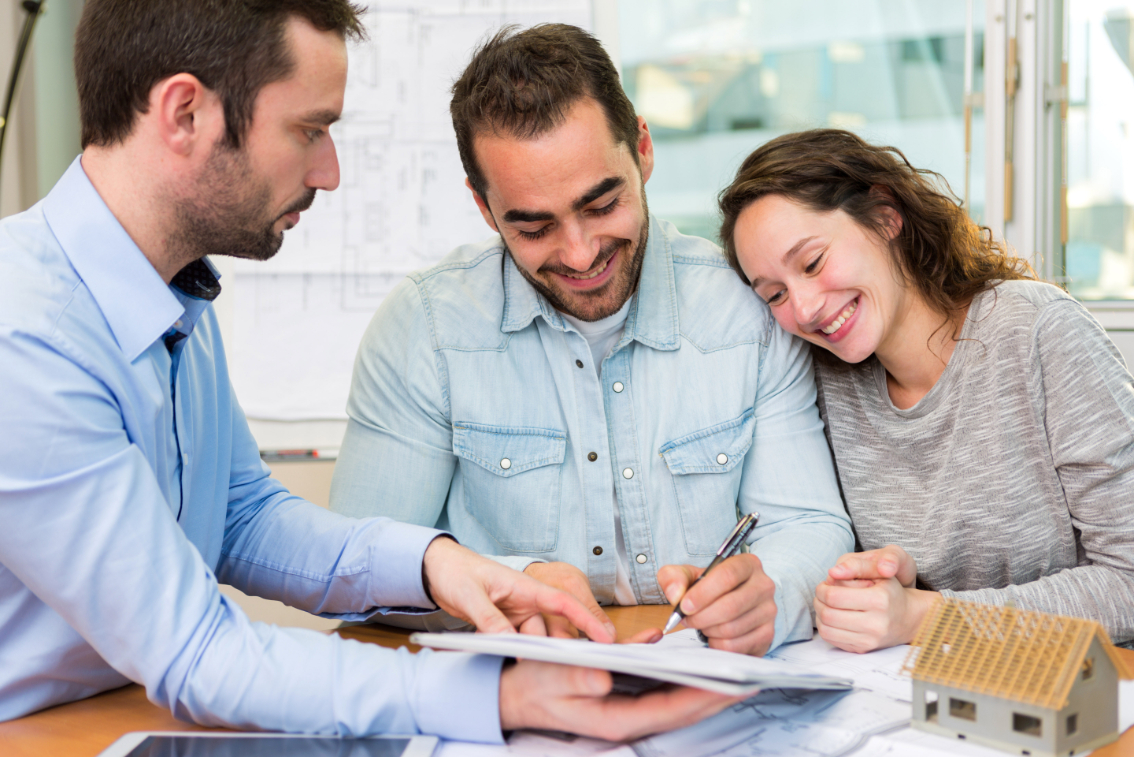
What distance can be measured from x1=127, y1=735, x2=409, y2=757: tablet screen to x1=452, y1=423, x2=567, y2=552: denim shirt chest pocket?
23.8 inches

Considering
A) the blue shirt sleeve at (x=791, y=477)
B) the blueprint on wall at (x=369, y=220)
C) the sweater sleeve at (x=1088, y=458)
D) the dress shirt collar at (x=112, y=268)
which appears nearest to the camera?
the dress shirt collar at (x=112, y=268)

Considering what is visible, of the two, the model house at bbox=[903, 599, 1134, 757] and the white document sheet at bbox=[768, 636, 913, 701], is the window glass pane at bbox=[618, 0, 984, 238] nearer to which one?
the white document sheet at bbox=[768, 636, 913, 701]

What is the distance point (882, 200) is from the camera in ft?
4.46

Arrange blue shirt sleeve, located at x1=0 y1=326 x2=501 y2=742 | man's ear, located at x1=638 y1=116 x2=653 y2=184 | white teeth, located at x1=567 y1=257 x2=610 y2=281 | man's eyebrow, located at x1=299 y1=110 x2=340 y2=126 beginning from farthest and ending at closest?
man's ear, located at x1=638 y1=116 x2=653 y2=184, white teeth, located at x1=567 y1=257 x2=610 y2=281, man's eyebrow, located at x1=299 y1=110 x2=340 y2=126, blue shirt sleeve, located at x1=0 y1=326 x2=501 y2=742

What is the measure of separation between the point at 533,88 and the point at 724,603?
0.77 meters

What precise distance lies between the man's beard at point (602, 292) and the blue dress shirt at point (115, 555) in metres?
0.61

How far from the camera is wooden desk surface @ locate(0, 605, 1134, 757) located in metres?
0.82

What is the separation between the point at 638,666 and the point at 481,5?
1956 millimetres

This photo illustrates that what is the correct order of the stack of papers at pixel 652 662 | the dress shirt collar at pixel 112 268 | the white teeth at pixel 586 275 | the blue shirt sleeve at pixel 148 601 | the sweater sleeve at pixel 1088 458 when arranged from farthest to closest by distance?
the white teeth at pixel 586 275 < the sweater sleeve at pixel 1088 458 < the dress shirt collar at pixel 112 268 < the blue shirt sleeve at pixel 148 601 < the stack of papers at pixel 652 662

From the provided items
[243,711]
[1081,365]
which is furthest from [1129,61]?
[243,711]

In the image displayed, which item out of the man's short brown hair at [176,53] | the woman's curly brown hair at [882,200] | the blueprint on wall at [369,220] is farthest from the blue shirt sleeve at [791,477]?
the blueprint on wall at [369,220]

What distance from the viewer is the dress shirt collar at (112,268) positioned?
0.88 metres

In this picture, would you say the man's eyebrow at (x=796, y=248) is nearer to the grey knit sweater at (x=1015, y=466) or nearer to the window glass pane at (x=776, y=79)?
the grey knit sweater at (x=1015, y=466)

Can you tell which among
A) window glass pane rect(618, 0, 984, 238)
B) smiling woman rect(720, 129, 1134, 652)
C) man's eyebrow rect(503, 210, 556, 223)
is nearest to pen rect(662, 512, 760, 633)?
smiling woman rect(720, 129, 1134, 652)
